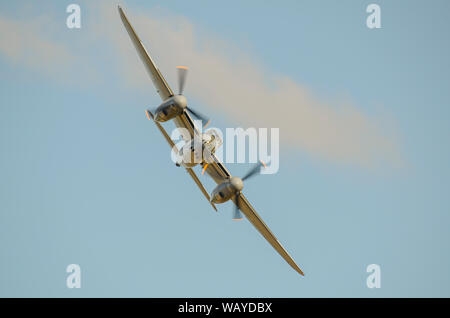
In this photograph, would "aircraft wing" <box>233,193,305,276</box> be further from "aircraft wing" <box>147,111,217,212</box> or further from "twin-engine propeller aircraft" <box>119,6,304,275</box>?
"aircraft wing" <box>147,111,217,212</box>

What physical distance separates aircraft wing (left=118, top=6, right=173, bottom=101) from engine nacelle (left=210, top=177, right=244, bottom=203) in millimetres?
6822

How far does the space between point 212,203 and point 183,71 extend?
9.68m

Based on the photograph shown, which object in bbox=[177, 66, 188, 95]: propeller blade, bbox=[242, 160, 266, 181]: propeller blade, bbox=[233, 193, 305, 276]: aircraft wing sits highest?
bbox=[177, 66, 188, 95]: propeller blade

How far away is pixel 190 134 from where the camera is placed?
1700 inches

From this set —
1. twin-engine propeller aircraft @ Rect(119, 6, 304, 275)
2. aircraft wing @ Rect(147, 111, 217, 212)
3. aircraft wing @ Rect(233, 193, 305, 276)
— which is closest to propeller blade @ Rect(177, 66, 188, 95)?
twin-engine propeller aircraft @ Rect(119, 6, 304, 275)

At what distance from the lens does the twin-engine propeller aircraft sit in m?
38.8

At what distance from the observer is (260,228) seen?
46.4 meters

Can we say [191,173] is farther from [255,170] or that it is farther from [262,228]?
[262,228]

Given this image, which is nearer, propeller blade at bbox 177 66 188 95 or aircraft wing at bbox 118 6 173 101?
propeller blade at bbox 177 66 188 95

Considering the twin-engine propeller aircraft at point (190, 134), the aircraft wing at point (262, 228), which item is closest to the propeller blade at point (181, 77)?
the twin-engine propeller aircraft at point (190, 134)
